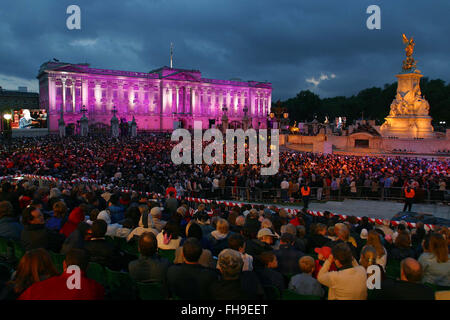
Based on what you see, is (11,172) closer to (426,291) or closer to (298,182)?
(298,182)

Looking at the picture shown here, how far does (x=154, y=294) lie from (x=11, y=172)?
68.2 ft

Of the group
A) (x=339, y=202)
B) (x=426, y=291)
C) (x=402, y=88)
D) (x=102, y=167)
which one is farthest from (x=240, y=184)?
(x=402, y=88)

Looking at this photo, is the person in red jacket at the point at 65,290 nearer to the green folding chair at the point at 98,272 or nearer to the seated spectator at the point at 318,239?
the green folding chair at the point at 98,272

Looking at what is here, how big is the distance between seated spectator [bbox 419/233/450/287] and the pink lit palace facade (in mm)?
95684

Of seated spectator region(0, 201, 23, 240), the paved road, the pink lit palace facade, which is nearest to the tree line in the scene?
the pink lit palace facade

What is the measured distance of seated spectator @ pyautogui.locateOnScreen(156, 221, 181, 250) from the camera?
6.62 metres

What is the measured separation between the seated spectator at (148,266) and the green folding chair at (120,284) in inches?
4.6

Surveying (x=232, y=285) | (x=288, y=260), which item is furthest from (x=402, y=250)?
(x=232, y=285)

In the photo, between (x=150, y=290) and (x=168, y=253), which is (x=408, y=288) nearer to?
(x=150, y=290)

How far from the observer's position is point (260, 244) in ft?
21.5

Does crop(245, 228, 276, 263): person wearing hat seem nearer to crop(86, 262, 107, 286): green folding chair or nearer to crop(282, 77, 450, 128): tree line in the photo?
crop(86, 262, 107, 286): green folding chair

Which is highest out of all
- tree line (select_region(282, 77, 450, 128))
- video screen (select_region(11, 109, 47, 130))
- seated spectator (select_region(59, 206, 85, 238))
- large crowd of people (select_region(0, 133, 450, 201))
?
tree line (select_region(282, 77, 450, 128))

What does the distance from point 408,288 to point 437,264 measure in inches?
68.7
